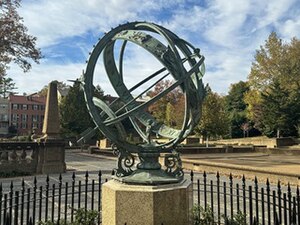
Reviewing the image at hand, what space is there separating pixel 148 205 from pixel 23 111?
297 ft

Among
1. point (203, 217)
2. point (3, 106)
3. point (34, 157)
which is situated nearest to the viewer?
point (203, 217)

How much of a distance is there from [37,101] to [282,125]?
2710 inches

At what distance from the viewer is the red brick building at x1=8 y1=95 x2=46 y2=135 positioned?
87.2 m

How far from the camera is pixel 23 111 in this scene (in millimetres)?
88062

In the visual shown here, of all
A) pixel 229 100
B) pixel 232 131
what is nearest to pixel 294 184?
pixel 232 131

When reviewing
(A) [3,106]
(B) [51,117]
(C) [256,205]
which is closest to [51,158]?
(B) [51,117]

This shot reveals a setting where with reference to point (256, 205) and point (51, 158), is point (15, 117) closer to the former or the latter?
point (51, 158)

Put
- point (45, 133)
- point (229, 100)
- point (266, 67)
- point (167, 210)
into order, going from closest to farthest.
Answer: point (167, 210), point (45, 133), point (266, 67), point (229, 100)

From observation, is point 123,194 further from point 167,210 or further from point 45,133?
point 45,133

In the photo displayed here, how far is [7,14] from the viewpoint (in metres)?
23.5

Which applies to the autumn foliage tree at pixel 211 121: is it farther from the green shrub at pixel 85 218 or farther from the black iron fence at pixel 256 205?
the green shrub at pixel 85 218

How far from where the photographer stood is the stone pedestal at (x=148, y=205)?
15.2 ft

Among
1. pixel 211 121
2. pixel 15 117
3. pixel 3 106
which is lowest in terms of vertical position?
pixel 211 121

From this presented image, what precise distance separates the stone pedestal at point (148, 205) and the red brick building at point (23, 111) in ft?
288
